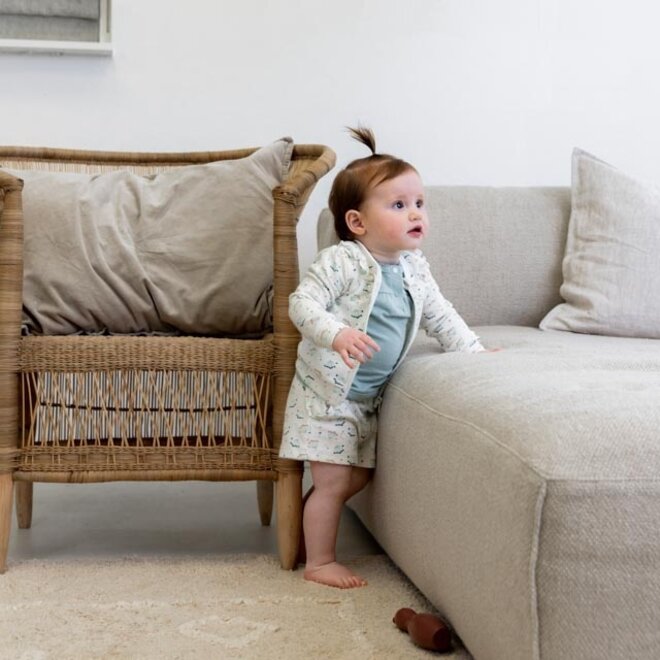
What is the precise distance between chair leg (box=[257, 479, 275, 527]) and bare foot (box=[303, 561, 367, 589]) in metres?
0.41

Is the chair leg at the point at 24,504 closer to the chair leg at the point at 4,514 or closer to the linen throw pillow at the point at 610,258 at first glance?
the chair leg at the point at 4,514

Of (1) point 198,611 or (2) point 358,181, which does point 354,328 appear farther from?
(1) point 198,611

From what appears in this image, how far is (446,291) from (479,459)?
3.41 feet

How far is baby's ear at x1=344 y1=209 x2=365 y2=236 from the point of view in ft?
6.16

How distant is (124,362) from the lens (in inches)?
71.4

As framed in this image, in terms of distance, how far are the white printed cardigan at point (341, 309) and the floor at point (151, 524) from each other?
0.38 m

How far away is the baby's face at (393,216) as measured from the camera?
1.83 metres

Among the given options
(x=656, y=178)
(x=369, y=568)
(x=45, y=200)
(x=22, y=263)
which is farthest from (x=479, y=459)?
(x=656, y=178)

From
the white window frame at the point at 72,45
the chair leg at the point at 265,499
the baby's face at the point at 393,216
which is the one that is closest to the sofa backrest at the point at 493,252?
the baby's face at the point at 393,216

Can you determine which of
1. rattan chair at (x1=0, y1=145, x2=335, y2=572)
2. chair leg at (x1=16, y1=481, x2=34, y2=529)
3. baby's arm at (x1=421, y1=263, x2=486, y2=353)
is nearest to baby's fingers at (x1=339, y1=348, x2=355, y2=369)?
rattan chair at (x1=0, y1=145, x2=335, y2=572)

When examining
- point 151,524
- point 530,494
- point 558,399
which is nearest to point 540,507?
point 530,494

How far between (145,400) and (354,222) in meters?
0.49

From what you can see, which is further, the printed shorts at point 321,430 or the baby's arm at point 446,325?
the baby's arm at point 446,325

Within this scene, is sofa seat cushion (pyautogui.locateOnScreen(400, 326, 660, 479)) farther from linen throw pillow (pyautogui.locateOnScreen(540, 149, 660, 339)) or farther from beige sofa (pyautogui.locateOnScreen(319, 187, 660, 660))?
linen throw pillow (pyautogui.locateOnScreen(540, 149, 660, 339))
